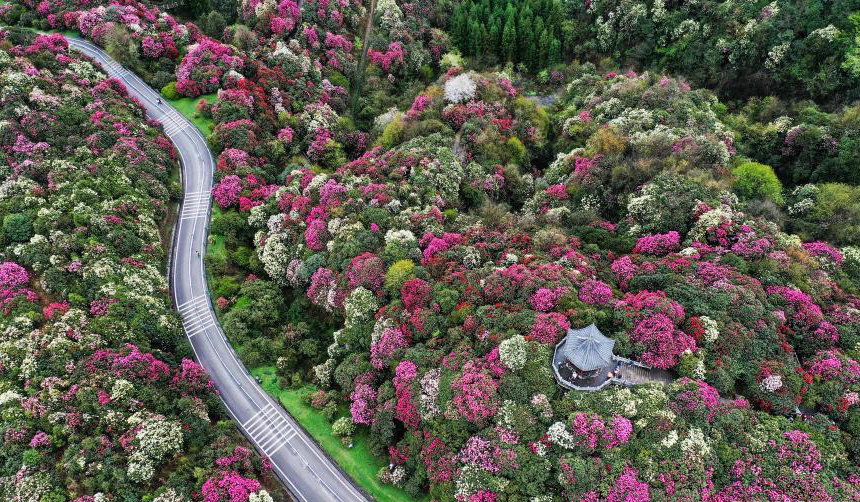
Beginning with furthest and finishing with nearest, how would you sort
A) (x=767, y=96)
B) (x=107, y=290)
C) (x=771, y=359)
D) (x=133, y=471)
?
(x=767, y=96) < (x=107, y=290) < (x=771, y=359) < (x=133, y=471)

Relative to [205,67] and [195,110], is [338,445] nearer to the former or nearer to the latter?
[195,110]

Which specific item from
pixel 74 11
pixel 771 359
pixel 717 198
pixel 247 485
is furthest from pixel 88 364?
pixel 74 11

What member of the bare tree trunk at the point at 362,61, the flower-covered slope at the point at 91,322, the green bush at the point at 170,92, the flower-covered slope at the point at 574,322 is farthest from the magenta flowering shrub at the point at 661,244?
the green bush at the point at 170,92

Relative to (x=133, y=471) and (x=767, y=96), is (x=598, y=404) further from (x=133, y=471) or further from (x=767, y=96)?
(x=767, y=96)

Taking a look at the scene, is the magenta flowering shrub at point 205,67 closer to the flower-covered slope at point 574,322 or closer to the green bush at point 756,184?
the flower-covered slope at point 574,322

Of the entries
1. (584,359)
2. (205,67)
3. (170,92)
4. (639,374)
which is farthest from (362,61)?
(639,374)

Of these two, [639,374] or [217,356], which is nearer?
[639,374]

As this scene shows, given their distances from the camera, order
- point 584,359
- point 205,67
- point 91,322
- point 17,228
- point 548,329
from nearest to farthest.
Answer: point 584,359 < point 548,329 < point 91,322 < point 17,228 < point 205,67
